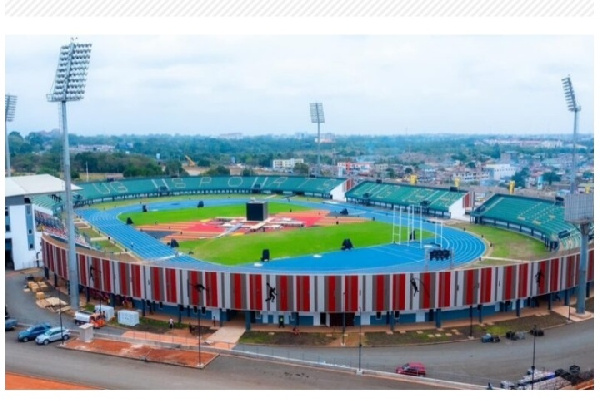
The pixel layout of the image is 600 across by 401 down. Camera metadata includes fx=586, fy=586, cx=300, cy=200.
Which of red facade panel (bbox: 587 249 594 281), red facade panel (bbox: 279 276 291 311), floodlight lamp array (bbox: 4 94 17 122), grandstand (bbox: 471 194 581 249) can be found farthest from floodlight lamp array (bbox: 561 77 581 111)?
floodlight lamp array (bbox: 4 94 17 122)

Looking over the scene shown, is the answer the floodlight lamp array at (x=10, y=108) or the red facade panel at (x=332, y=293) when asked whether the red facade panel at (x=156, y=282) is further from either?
the floodlight lamp array at (x=10, y=108)

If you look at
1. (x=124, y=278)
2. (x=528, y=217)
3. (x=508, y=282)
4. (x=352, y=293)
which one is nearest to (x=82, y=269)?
(x=124, y=278)

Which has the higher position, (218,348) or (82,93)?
(82,93)

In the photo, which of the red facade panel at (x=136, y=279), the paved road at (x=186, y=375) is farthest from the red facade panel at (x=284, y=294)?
the red facade panel at (x=136, y=279)

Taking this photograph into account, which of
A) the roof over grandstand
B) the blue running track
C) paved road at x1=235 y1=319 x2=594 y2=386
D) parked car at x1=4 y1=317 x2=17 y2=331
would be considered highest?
the roof over grandstand

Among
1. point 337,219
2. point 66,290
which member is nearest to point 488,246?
point 337,219

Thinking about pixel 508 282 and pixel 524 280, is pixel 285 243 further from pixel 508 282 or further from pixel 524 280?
pixel 524 280

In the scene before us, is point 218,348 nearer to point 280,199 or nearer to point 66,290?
point 66,290

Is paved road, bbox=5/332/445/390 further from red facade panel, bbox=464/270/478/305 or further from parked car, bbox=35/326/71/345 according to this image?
red facade panel, bbox=464/270/478/305
